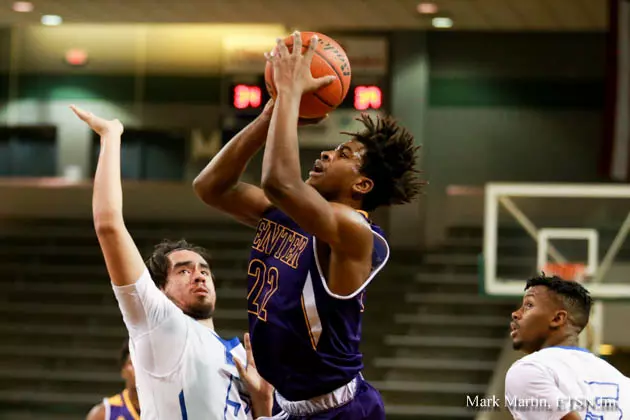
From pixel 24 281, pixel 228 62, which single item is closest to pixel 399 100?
pixel 228 62

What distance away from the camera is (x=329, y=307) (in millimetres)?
3195

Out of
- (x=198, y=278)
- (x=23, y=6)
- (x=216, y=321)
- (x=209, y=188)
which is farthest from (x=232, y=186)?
(x=23, y=6)

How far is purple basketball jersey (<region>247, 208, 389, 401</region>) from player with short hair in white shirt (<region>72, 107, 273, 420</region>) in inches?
10.7

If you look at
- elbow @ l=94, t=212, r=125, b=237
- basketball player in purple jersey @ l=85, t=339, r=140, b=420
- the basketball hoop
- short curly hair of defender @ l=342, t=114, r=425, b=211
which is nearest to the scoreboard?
the basketball hoop

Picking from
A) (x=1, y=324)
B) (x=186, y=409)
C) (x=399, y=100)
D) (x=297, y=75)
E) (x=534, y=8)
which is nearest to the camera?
(x=297, y=75)

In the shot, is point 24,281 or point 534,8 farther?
point 24,281

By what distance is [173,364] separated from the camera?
3.44 metres

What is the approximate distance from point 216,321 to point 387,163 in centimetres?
867

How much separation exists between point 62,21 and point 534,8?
5.20 metres

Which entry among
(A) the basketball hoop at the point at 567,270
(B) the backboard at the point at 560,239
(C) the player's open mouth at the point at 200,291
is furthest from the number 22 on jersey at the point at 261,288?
(A) the basketball hoop at the point at 567,270

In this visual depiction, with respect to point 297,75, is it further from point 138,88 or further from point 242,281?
point 138,88

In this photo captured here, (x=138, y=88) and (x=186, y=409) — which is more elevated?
(x=138, y=88)

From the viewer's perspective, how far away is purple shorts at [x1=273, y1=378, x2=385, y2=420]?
3.32m

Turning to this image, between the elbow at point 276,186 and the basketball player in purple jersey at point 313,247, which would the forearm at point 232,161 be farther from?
the elbow at point 276,186
